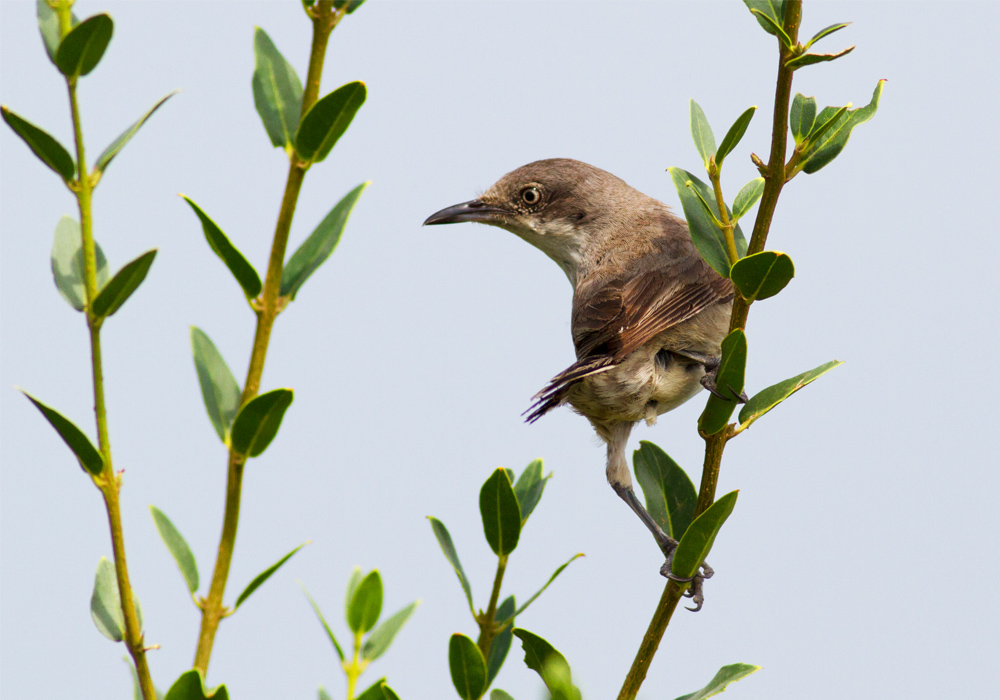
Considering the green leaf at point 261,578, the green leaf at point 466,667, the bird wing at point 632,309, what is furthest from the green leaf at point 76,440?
the bird wing at point 632,309

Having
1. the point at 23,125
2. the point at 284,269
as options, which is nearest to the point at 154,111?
the point at 23,125

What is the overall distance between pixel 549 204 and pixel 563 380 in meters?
1.47

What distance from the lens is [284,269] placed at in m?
1.33

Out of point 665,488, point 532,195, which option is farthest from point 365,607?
point 532,195

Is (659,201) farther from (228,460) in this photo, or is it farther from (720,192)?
(228,460)

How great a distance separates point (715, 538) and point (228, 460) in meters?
0.92

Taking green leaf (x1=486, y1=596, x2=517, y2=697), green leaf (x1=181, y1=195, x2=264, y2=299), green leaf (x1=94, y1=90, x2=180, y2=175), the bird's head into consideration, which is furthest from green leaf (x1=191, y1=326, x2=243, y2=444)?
the bird's head

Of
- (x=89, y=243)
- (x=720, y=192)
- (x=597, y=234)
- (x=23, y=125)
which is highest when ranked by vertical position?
(x=597, y=234)

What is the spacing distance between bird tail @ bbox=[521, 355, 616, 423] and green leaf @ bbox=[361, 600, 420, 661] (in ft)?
2.25

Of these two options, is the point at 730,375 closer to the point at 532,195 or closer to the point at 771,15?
the point at 771,15

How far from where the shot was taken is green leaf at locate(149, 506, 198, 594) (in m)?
1.38

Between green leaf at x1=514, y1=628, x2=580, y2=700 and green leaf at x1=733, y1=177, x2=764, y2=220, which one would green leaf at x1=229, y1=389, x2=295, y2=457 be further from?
green leaf at x1=733, y1=177, x2=764, y2=220

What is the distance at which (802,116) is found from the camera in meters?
1.67

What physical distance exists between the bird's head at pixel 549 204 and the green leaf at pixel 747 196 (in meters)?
1.72
